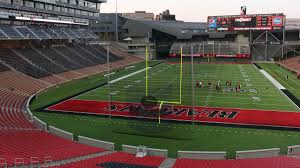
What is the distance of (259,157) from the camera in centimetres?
→ 1388

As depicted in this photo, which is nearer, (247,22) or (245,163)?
(245,163)

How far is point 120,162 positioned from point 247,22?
50382mm

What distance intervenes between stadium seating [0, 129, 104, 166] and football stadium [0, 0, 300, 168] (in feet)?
0.14

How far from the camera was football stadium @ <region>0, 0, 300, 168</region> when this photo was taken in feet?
46.6

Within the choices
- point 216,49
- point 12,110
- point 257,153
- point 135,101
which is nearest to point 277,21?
point 216,49

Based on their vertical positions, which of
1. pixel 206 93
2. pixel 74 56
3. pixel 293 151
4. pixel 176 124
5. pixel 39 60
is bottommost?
pixel 176 124

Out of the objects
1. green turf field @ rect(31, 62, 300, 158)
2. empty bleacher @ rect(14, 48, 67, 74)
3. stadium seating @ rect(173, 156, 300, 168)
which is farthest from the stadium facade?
stadium seating @ rect(173, 156, 300, 168)

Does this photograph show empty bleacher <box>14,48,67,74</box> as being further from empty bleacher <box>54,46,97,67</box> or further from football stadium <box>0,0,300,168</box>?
empty bleacher <box>54,46,97,67</box>

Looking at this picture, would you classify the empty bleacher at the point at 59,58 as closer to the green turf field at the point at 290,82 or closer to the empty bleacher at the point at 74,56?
the empty bleacher at the point at 74,56

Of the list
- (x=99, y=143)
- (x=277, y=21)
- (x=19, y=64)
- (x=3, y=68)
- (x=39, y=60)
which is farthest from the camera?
(x=277, y=21)

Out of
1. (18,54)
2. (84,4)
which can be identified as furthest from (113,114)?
(84,4)

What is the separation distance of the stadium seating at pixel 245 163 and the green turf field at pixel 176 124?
6.24ft

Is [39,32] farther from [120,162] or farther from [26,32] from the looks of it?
[120,162]

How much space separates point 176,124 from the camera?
20.4 meters
